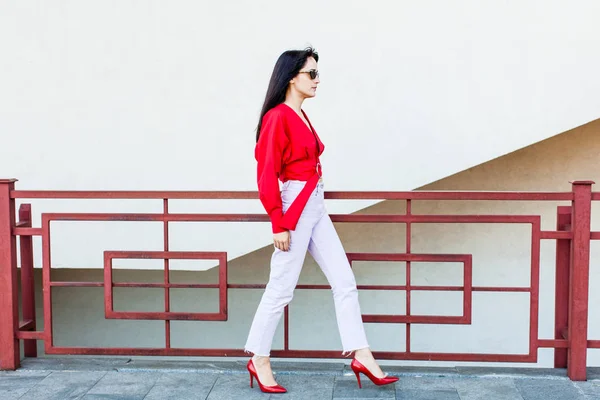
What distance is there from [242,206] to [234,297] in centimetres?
152

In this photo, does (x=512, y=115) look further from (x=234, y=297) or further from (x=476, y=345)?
(x=234, y=297)

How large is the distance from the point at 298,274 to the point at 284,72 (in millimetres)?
778

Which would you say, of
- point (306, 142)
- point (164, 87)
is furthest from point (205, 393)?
point (164, 87)

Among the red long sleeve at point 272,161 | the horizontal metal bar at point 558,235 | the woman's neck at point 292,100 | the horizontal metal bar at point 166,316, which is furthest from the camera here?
the horizontal metal bar at point 166,316

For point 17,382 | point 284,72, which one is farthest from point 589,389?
point 17,382

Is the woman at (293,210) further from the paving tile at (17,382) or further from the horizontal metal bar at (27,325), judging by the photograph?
the horizontal metal bar at (27,325)

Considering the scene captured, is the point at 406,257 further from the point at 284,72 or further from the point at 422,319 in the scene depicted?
the point at 284,72

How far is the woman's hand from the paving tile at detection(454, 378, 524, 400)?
0.91 metres

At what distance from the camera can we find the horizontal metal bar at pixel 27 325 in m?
3.52

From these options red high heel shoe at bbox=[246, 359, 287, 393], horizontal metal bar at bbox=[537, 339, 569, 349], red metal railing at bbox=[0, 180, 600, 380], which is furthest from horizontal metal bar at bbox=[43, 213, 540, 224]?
red high heel shoe at bbox=[246, 359, 287, 393]

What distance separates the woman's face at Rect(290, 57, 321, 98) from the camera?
9.63 ft

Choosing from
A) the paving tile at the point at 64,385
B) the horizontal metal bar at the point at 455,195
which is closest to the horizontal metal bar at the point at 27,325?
the paving tile at the point at 64,385

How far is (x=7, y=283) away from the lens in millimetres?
3395

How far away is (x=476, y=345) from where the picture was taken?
5703 millimetres
